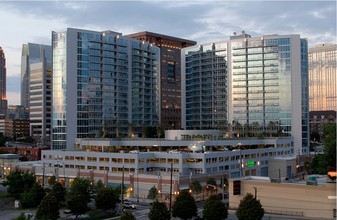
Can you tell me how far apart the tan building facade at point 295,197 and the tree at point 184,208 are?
9.55 metres

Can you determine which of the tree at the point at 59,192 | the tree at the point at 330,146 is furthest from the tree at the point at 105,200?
the tree at the point at 330,146

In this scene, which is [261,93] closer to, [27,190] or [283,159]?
[283,159]

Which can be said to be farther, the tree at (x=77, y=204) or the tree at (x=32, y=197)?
the tree at (x=32, y=197)

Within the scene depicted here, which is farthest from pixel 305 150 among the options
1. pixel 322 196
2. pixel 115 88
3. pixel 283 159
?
pixel 322 196

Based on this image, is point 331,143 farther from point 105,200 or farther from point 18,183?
point 18,183

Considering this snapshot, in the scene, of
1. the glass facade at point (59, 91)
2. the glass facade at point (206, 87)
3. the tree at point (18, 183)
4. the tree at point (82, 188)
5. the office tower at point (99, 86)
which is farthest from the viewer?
the glass facade at point (206, 87)

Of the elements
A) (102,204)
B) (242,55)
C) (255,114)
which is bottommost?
(102,204)

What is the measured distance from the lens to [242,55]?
16262 cm

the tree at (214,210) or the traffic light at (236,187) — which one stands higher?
the traffic light at (236,187)

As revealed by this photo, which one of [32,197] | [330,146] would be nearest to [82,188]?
[32,197]

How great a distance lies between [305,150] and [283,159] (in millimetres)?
34241

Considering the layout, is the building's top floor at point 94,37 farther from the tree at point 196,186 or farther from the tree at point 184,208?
the tree at point 184,208

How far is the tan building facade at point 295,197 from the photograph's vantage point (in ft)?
202

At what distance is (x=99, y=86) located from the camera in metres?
150
